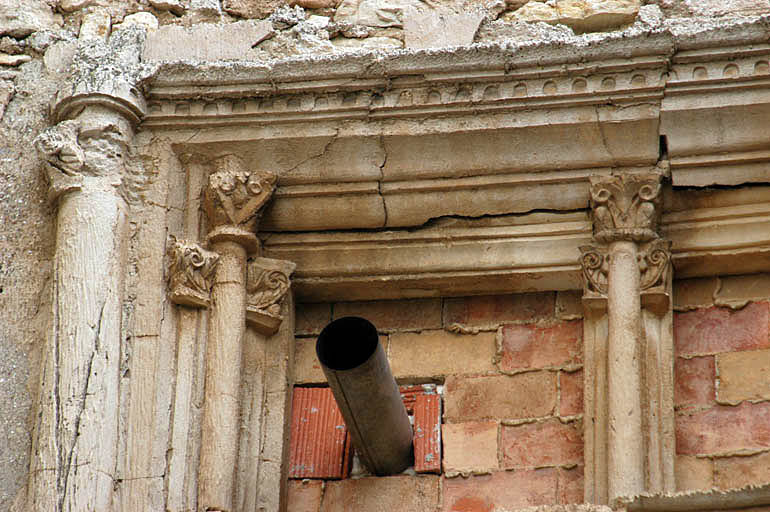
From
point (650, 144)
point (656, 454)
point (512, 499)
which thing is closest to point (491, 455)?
point (512, 499)

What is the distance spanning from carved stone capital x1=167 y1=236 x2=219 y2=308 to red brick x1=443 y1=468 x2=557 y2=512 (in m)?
0.91

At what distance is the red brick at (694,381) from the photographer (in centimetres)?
526

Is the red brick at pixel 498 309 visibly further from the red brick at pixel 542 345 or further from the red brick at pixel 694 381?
the red brick at pixel 694 381

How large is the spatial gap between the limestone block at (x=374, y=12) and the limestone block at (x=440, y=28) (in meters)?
0.05

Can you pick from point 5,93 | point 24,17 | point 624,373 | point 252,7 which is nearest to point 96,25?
point 24,17

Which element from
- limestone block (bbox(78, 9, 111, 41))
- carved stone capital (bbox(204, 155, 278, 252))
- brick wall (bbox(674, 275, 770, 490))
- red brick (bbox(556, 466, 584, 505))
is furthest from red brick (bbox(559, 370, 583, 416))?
limestone block (bbox(78, 9, 111, 41))

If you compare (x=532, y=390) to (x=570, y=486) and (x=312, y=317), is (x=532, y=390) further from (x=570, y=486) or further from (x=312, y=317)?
(x=312, y=317)

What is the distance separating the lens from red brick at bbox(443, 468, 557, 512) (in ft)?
17.1

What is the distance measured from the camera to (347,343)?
4930 mm

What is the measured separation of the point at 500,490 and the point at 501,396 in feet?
1.00

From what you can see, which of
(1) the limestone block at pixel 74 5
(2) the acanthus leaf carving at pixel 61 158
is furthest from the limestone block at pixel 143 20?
(2) the acanthus leaf carving at pixel 61 158

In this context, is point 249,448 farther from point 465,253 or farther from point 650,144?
point 650,144

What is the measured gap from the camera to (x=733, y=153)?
5352mm

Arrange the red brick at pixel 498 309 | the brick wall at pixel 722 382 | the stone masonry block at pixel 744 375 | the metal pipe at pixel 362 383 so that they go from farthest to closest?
1. the red brick at pixel 498 309
2. the stone masonry block at pixel 744 375
3. the brick wall at pixel 722 382
4. the metal pipe at pixel 362 383
